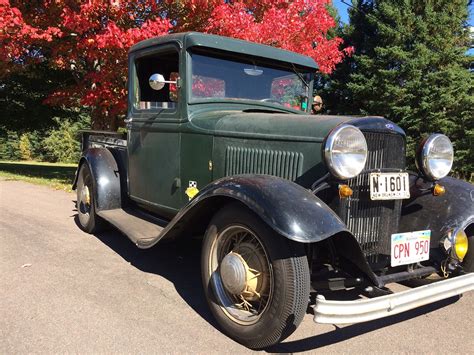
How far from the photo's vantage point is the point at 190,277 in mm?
3809

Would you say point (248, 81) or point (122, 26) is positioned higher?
point (122, 26)

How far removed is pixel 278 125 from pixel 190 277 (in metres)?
1.63

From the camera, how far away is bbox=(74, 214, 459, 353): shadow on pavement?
271 cm

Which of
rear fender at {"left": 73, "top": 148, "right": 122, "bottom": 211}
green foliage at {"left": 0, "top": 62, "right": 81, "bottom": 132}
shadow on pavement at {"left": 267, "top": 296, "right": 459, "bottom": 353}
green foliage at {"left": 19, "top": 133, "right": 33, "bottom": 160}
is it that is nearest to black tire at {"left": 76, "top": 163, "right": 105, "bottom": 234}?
rear fender at {"left": 73, "top": 148, "right": 122, "bottom": 211}

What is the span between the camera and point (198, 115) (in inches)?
147

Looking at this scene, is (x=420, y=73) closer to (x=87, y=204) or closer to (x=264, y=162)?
(x=87, y=204)

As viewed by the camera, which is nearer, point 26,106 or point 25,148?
point 26,106

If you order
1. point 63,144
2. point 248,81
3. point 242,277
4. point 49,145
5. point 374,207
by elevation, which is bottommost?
point 49,145

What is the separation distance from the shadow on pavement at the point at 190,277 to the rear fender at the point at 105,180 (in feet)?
1.58

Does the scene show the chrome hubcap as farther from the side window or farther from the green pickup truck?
the side window

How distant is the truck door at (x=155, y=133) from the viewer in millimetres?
3910

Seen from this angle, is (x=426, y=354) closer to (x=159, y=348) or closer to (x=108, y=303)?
(x=159, y=348)

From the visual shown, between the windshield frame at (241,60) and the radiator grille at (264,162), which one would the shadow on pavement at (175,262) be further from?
the windshield frame at (241,60)

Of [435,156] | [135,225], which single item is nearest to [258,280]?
[435,156]
